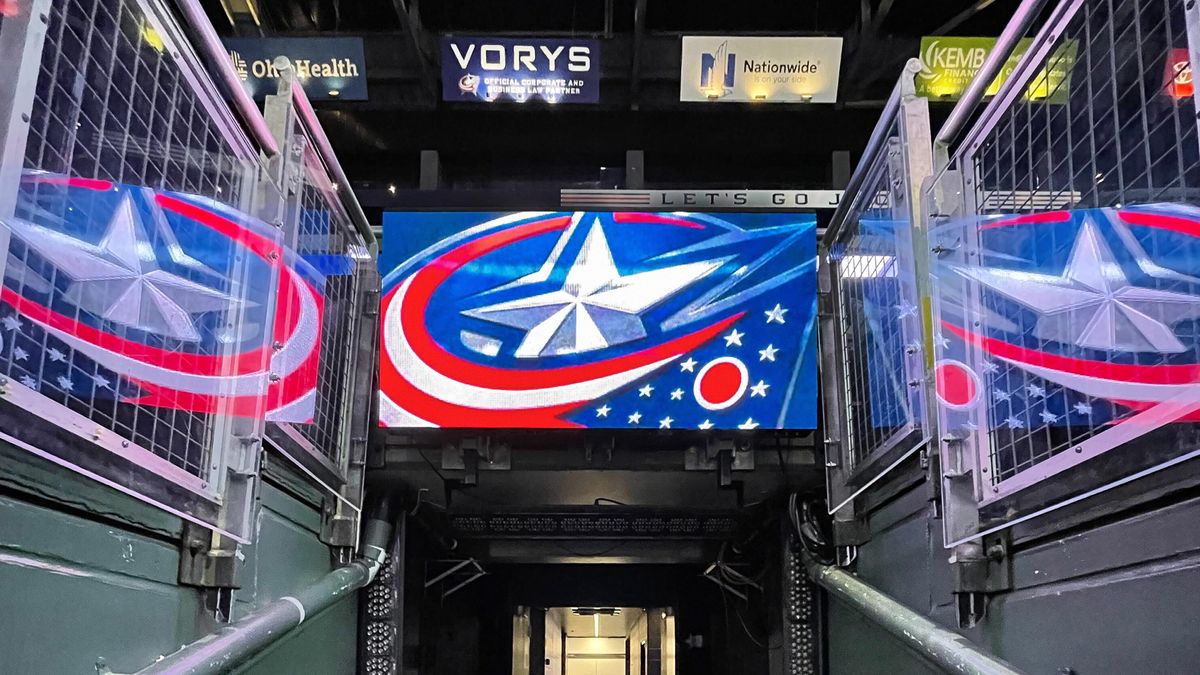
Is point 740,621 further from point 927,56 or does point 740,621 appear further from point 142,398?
point 142,398

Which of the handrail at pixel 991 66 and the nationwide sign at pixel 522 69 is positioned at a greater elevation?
the nationwide sign at pixel 522 69

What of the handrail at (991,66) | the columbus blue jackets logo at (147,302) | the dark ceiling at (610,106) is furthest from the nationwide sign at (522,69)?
the handrail at (991,66)

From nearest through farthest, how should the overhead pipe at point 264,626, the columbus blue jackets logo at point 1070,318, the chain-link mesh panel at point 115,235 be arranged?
the columbus blue jackets logo at point 1070,318 → the chain-link mesh panel at point 115,235 → the overhead pipe at point 264,626

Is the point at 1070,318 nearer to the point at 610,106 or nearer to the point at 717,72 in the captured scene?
the point at 717,72

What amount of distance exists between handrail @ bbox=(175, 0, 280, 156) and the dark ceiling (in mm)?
4009

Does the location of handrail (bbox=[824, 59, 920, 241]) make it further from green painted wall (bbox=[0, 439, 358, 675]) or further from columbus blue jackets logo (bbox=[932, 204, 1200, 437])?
green painted wall (bbox=[0, 439, 358, 675])

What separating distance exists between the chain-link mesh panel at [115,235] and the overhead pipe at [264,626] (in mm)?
475

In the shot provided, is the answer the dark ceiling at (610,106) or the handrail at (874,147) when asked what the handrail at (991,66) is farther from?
the dark ceiling at (610,106)

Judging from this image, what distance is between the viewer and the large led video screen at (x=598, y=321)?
4.76m

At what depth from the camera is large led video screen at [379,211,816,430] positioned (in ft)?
15.6

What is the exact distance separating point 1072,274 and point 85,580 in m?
2.27

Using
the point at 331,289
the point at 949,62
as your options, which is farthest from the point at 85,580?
the point at 949,62

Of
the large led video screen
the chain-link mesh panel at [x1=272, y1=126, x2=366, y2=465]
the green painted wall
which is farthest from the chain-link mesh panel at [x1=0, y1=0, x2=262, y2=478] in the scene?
the large led video screen

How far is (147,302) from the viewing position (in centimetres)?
241
